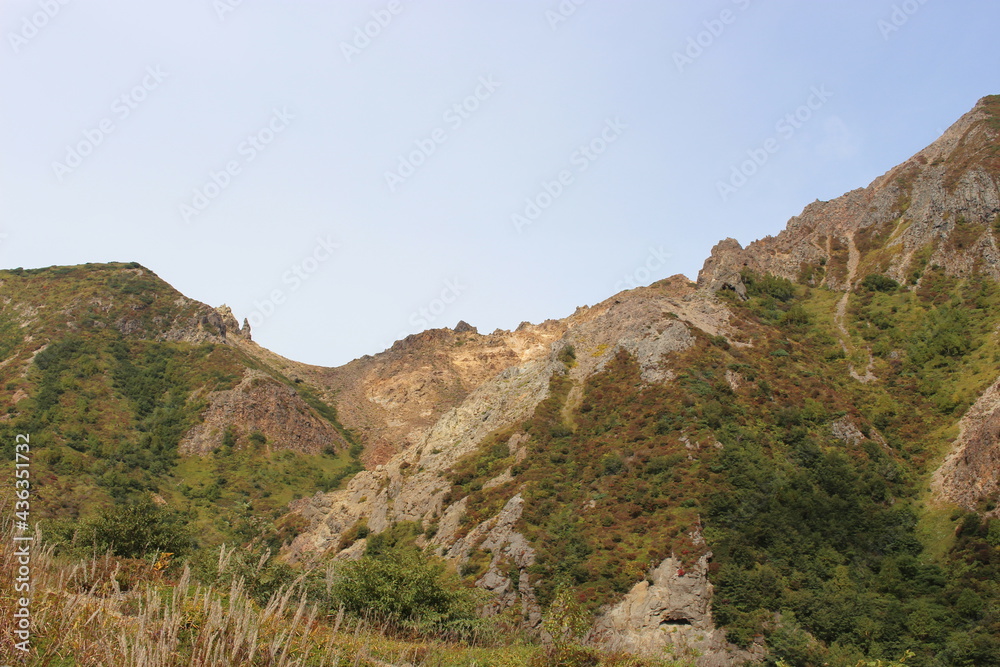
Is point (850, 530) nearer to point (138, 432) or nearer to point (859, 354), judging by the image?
point (859, 354)

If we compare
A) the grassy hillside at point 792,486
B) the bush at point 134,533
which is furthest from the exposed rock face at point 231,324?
the bush at point 134,533

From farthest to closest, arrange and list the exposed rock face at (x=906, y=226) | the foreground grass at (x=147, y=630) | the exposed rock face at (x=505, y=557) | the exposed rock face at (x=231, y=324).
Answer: the exposed rock face at (x=231, y=324) → the exposed rock face at (x=906, y=226) → the exposed rock face at (x=505, y=557) → the foreground grass at (x=147, y=630)

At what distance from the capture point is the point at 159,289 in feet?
437

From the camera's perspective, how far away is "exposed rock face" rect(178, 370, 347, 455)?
9844 centimetres

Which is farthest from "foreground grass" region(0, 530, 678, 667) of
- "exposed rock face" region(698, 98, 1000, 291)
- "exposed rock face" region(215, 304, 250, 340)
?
"exposed rock face" region(215, 304, 250, 340)

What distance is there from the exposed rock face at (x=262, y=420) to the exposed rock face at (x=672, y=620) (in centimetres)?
7791

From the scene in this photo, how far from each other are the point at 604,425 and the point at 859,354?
1199 inches

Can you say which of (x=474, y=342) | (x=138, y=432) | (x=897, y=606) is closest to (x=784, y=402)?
(x=897, y=606)

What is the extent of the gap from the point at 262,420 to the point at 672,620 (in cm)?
8415

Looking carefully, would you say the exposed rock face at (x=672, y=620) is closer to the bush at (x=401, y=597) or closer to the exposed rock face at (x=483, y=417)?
the bush at (x=401, y=597)

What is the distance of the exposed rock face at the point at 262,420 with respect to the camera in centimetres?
9844

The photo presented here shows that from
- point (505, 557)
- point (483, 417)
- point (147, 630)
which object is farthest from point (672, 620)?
point (483, 417)

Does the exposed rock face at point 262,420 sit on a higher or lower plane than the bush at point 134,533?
higher

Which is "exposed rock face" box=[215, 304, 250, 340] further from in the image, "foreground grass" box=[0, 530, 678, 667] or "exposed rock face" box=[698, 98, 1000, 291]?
"foreground grass" box=[0, 530, 678, 667]
